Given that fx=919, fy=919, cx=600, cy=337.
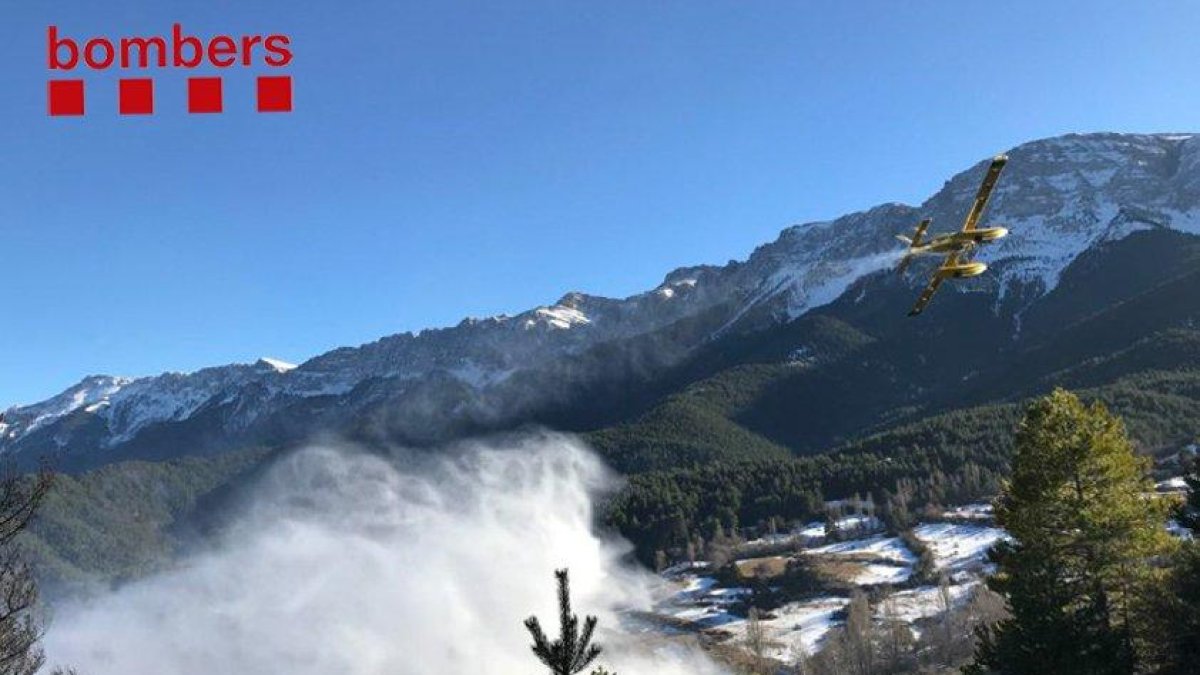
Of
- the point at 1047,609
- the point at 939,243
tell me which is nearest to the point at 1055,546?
the point at 1047,609

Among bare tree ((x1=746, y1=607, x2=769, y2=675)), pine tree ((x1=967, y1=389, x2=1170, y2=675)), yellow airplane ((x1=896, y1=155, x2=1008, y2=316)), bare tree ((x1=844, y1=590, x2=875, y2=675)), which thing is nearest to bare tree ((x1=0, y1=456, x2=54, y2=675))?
yellow airplane ((x1=896, y1=155, x2=1008, y2=316))

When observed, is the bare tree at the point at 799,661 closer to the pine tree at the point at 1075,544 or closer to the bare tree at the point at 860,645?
the bare tree at the point at 860,645

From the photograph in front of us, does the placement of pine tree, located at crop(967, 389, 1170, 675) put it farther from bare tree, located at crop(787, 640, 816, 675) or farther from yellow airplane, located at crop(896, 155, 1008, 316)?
bare tree, located at crop(787, 640, 816, 675)

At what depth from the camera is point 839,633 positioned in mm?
173125

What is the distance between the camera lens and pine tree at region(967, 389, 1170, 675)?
4072cm

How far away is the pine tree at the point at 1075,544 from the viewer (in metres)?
40.7

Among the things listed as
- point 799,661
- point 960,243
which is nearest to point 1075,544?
point 960,243

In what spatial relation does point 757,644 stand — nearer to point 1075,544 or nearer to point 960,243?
point 1075,544

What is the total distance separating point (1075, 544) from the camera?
42188 mm

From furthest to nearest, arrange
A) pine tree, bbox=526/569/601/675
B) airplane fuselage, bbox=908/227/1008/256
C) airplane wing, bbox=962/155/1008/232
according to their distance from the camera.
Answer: airplane fuselage, bbox=908/227/1008/256, airplane wing, bbox=962/155/1008/232, pine tree, bbox=526/569/601/675

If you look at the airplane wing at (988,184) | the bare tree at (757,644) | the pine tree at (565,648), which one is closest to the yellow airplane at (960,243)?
the airplane wing at (988,184)

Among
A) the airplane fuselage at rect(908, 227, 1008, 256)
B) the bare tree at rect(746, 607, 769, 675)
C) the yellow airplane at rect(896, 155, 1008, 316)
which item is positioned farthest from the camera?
the bare tree at rect(746, 607, 769, 675)

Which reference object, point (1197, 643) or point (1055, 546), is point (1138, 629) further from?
point (1055, 546)

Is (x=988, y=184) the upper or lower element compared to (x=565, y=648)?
upper
